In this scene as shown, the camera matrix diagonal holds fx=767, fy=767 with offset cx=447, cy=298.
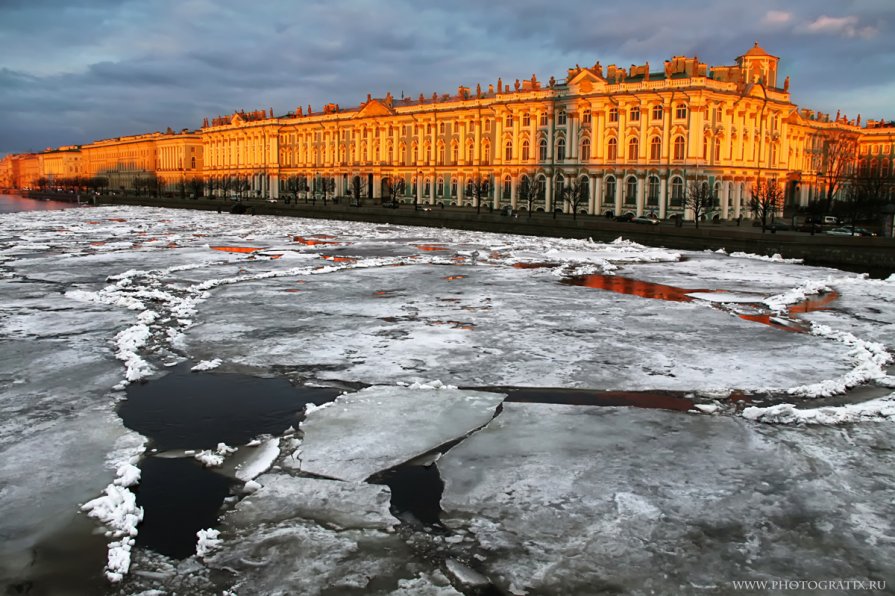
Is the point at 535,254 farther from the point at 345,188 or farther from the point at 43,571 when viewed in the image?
the point at 345,188

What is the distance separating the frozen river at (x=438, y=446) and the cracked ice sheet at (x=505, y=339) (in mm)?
105

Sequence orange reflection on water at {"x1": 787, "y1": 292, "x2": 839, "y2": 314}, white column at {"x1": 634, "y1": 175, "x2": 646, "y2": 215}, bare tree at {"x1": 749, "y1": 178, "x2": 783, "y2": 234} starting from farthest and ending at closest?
1. white column at {"x1": 634, "y1": 175, "x2": 646, "y2": 215}
2. bare tree at {"x1": 749, "y1": 178, "x2": 783, "y2": 234}
3. orange reflection on water at {"x1": 787, "y1": 292, "x2": 839, "y2": 314}

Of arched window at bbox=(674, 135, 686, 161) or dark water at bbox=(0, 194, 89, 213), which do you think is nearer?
arched window at bbox=(674, 135, 686, 161)

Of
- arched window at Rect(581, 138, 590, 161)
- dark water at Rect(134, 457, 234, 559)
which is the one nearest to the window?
arched window at Rect(581, 138, 590, 161)

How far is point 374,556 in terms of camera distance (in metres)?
7.00

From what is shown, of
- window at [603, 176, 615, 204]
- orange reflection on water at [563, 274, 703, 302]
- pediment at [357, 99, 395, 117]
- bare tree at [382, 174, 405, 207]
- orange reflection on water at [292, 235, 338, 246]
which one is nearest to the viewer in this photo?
orange reflection on water at [563, 274, 703, 302]

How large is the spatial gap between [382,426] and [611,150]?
2380 inches

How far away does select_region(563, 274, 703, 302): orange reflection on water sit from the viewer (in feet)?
78.5

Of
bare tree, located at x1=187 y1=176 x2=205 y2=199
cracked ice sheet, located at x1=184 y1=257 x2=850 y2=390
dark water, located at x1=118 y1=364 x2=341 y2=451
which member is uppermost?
bare tree, located at x1=187 y1=176 x2=205 y2=199

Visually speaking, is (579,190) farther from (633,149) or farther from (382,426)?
(382,426)

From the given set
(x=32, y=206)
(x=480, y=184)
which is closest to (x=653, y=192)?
(x=480, y=184)

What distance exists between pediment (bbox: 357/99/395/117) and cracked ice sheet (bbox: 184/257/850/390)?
69.8m

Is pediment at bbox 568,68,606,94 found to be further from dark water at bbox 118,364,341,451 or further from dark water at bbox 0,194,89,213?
dark water at bbox 0,194,89,213

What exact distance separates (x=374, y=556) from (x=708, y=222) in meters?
59.2
